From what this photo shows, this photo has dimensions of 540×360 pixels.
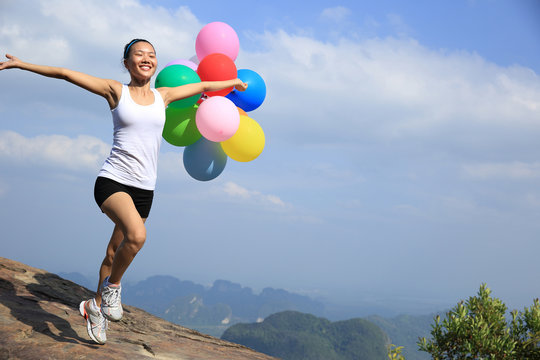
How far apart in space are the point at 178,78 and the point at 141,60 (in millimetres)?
1688

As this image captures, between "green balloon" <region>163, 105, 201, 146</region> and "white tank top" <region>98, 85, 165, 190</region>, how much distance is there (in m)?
1.99

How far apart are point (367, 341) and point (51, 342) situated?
21093cm

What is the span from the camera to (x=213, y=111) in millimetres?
5992

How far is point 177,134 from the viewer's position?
638cm

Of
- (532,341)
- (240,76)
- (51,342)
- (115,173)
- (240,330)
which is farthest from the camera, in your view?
(240,330)

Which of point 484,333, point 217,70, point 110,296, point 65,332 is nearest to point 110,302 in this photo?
point 110,296

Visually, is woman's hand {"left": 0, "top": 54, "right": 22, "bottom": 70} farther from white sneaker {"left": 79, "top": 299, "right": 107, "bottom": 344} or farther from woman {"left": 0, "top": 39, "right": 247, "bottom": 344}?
white sneaker {"left": 79, "top": 299, "right": 107, "bottom": 344}

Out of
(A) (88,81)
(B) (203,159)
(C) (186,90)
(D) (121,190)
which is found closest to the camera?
(D) (121,190)

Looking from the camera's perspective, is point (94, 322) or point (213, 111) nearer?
point (94, 322)

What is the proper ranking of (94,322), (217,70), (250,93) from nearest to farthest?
(94,322)
(217,70)
(250,93)

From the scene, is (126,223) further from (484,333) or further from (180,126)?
(484,333)

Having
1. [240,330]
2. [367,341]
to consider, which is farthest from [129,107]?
[367,341]

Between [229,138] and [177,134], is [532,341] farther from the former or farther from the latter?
[177,134]

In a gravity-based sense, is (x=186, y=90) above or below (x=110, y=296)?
above
